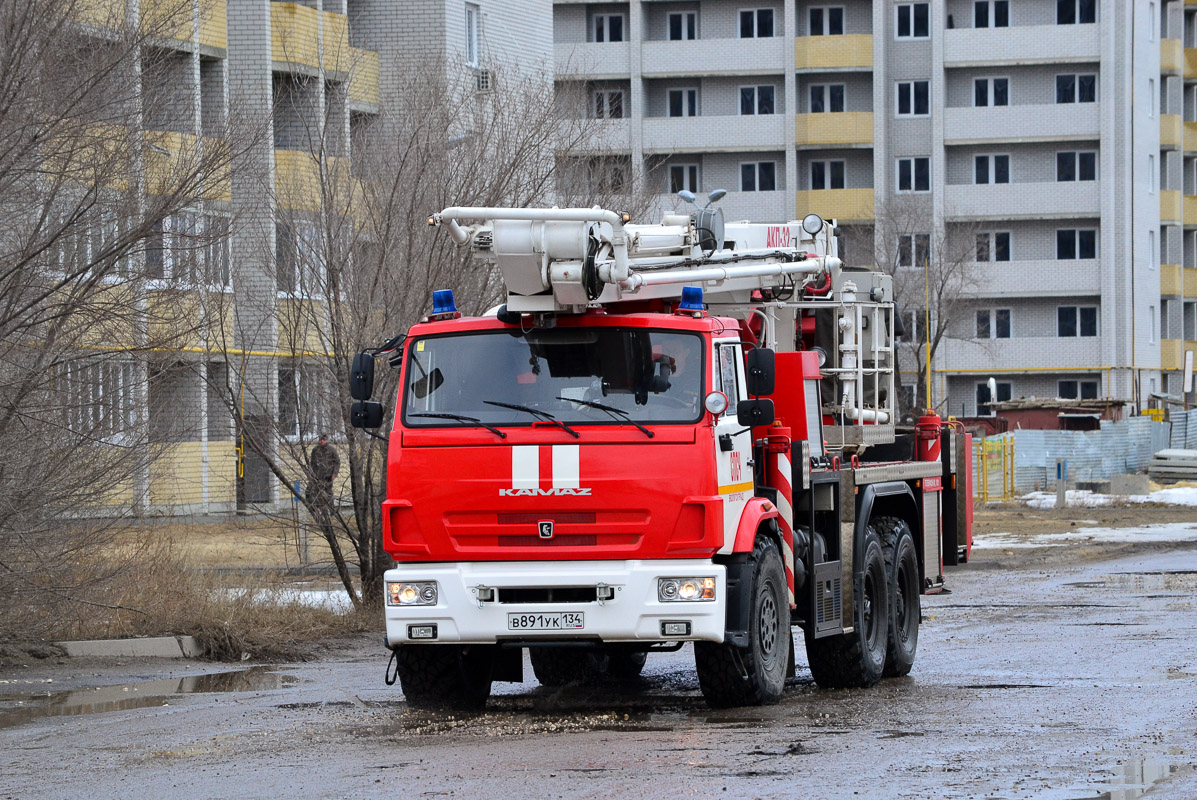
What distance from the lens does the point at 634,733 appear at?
33.1 ft

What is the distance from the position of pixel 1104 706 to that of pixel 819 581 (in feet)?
7.36

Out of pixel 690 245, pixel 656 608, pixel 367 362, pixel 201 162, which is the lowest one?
pixel 656 608

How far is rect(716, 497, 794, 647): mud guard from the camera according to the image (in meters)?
10.8

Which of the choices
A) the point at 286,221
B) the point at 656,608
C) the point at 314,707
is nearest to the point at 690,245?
the point at 656,608

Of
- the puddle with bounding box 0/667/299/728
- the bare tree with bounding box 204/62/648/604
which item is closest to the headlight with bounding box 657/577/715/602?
the puddle with bounding box 0/667/299/728

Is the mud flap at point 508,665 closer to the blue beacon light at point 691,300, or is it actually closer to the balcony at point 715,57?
the blue beacon light at point 691,300

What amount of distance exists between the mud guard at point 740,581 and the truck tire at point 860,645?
186 cm

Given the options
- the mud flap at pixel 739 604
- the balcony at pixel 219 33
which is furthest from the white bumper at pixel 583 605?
the balcony at pixel 219 33

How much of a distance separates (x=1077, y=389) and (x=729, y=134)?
1684 cm

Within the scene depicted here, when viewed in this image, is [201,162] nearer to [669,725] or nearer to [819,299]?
[819,299]

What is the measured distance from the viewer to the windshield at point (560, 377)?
10.8m

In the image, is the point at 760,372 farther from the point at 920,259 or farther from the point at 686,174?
the point at 686,174

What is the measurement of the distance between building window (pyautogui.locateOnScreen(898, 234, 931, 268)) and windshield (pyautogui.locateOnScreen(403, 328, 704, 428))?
178 feet

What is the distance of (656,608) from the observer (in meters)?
10.5
